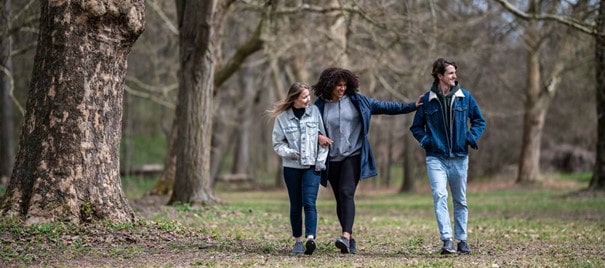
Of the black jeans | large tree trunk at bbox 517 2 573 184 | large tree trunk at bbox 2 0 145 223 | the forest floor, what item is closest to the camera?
the forest floor

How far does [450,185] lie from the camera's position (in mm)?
8898

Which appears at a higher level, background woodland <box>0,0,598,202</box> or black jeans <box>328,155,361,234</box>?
background woodland <box>0,0,598,202</box>

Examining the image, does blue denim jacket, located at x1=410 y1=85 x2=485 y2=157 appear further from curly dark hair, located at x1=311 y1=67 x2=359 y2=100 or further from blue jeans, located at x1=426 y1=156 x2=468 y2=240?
curly dark hair, located at x1=311 y1=67 x2=359 y2=100

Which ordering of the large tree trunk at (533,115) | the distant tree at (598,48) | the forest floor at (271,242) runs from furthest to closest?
1. the large tree trunk at (533,115)
2. the distant tree at (598,48)
3. the forest floor at (271,242)

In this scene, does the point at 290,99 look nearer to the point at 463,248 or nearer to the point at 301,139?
the point at 301,139

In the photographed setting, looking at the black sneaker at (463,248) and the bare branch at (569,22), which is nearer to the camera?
the black sneaker at (463,248)

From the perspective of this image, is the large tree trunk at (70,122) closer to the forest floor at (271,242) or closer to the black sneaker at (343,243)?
the forest floor at (271,242)

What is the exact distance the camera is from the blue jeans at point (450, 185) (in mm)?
8789

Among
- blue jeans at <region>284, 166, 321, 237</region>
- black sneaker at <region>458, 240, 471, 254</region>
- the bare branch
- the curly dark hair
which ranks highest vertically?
the bare branch

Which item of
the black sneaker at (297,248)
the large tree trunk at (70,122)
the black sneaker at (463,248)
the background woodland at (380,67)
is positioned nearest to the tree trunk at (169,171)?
the background woodland at (380,67)

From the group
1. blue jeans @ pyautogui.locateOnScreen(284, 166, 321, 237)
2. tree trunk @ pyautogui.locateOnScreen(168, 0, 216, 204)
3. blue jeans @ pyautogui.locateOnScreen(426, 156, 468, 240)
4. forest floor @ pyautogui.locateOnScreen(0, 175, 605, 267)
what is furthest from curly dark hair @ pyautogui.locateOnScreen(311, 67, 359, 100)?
tree trunk @ pyautogui.locateOnScreen(168, 0, 216, 204)

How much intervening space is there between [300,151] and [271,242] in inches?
83.9

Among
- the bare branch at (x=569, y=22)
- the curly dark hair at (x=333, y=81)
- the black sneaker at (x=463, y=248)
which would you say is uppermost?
the bare branch at (x=569, y=22)

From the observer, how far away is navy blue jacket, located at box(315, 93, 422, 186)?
896 centimetres
